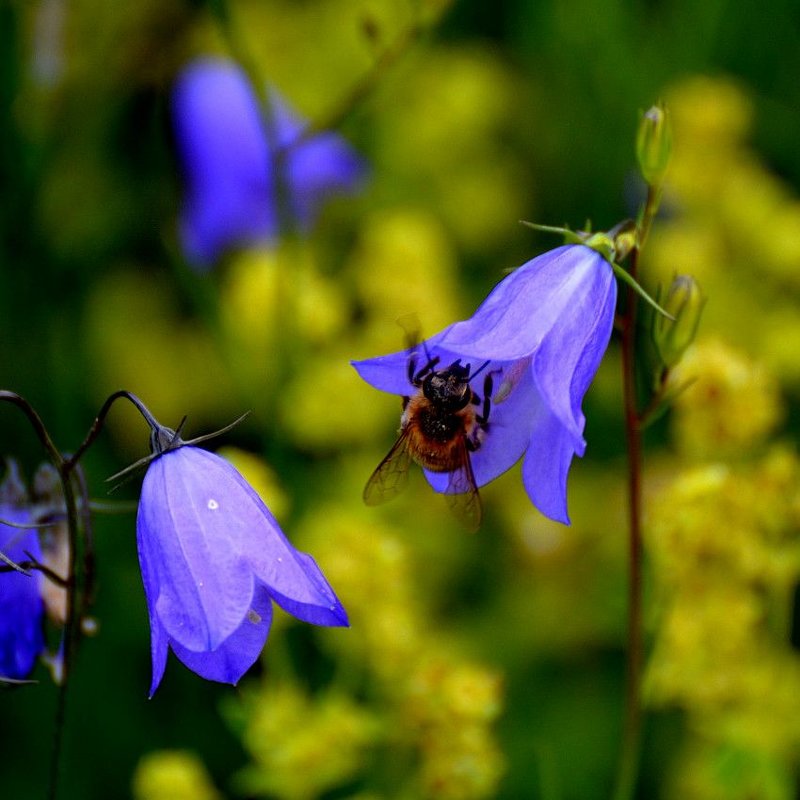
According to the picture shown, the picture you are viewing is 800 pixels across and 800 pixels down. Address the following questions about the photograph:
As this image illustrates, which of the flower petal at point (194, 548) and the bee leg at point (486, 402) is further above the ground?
the bee leg at point (486, 402)

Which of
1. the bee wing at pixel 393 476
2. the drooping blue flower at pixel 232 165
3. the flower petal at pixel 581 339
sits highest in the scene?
the drooping blue flower at pixel 232 165

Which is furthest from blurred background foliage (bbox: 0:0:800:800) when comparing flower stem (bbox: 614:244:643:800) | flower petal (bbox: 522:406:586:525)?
flower petal (bbox: 522:406:586:525)

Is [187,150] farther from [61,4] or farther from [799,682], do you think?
[799,682]

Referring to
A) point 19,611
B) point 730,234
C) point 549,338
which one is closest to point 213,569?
point 19,611

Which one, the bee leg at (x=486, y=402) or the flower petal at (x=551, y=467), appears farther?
the bee leg at (x=486, y=402)

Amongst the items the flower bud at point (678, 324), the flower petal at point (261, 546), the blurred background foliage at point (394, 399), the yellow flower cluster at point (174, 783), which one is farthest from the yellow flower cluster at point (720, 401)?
the yellow flower cluster at point (174, 783)

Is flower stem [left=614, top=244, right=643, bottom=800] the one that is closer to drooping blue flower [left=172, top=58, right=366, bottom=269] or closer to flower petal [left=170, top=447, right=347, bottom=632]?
flower petal [left=170, top=447, right=347, bottom=632]

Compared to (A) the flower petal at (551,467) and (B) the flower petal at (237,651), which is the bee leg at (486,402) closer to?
(A) the flower petal at (551,467)
